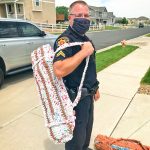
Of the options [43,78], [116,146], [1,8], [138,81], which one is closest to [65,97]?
[43,78]

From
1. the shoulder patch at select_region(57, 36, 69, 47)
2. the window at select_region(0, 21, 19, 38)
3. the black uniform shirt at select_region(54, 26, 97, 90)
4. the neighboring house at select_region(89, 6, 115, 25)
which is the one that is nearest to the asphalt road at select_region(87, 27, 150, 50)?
the window at select_region(0, 21, 19, 38)

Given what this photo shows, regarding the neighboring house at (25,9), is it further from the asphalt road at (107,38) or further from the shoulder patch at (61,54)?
the shoulder patch at (61,54)

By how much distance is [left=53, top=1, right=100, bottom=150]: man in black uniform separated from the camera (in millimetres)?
2010

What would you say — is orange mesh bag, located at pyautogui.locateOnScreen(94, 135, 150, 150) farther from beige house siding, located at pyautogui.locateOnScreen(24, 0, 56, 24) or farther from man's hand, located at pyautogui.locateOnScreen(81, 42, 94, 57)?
beige house siding, located at pyautogui.locateOnScreen(24, 0, 56, 24)

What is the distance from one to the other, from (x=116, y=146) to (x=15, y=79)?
463 cm

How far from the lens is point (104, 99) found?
16.5 ft

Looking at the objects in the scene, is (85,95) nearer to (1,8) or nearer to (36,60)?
(36,60)

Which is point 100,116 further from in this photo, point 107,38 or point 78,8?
point 107,38

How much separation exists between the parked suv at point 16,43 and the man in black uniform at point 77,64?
403 cm

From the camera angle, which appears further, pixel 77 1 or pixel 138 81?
pixel 138 81

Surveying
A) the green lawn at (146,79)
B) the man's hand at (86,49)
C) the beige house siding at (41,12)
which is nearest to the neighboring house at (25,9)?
the beige house siding at (41,12)

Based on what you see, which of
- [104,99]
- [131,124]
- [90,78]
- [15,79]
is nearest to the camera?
[90,78]

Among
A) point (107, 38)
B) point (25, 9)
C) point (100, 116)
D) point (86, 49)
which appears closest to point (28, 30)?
point (100, 116)

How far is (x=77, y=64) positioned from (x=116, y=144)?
1582 millimetres
